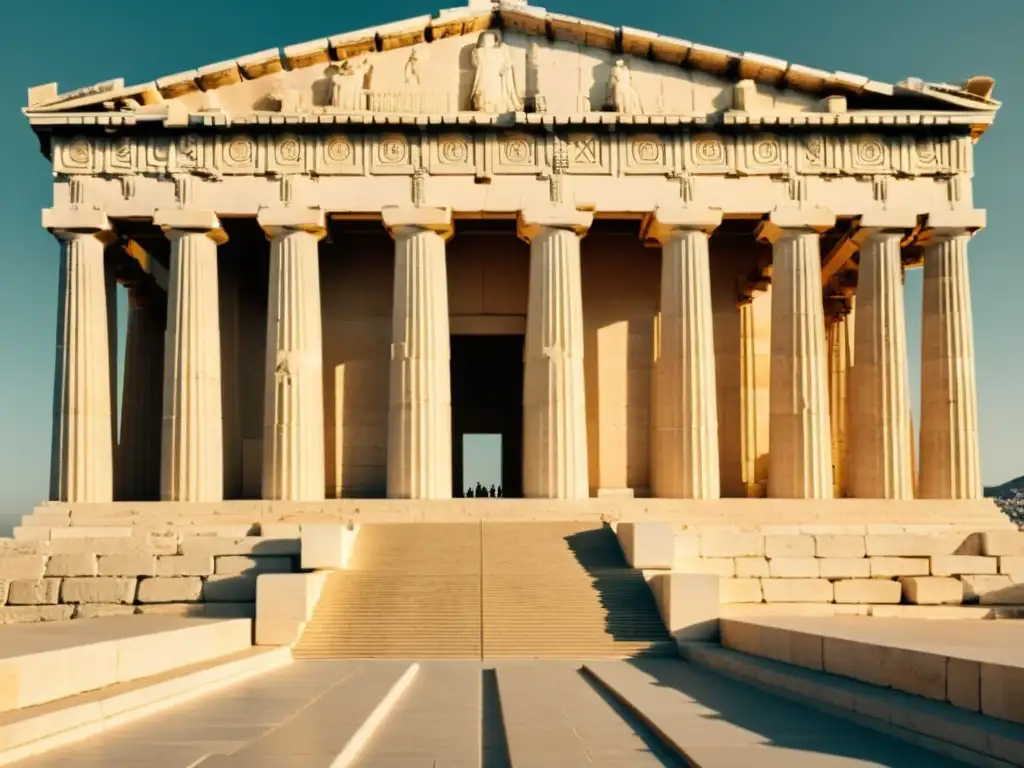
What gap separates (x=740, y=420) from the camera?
40562 mm

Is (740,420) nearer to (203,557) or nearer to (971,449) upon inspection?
(971,449)

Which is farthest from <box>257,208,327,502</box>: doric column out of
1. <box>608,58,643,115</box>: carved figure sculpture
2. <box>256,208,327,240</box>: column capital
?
<box>608,58,643,115</box>: carved figure sculpture

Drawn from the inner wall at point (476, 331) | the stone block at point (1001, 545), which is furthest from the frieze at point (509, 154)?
the stone block at point (1001, 545)

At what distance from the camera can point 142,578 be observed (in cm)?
2630

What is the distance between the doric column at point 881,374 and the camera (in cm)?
3575

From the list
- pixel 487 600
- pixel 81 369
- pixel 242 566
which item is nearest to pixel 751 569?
pixel 487 600

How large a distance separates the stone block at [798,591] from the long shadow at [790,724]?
7591 millimetres

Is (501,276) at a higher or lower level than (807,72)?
lower

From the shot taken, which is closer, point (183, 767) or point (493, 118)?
point (183, 767)

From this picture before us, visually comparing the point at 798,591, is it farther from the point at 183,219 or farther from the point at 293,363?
the point at 183,219

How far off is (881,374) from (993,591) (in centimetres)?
1146

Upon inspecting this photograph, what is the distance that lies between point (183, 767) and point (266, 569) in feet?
50.9

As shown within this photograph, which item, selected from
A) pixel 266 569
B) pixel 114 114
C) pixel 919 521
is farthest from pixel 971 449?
pixel 114 114

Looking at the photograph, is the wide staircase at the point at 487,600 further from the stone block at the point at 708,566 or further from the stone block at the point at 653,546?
the stone block at the point at 708,566
